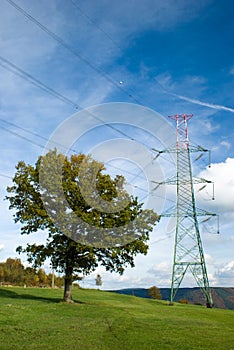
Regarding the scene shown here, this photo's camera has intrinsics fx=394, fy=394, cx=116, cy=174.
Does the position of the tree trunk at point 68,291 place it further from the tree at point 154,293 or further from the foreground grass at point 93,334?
the tree at point 154,293

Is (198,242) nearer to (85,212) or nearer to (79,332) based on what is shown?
(85,212)

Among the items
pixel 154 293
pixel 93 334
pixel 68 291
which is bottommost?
pixel 154 293

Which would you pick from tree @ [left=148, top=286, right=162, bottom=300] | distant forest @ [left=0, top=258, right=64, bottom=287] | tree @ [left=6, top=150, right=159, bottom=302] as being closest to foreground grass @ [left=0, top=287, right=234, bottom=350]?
tree @ [left=6, top=150, right=159, bottom=302]

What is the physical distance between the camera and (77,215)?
34.0 metres

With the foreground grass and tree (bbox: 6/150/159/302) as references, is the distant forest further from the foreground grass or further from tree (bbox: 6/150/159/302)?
the foreground grass

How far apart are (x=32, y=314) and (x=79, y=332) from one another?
25.7 ft

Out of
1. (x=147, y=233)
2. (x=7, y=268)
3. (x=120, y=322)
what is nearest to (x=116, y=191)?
(x=147, y=233)

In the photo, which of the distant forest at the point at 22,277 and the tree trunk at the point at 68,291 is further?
the distant forest at the point at 22,277

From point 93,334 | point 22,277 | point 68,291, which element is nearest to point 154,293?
point 22,277

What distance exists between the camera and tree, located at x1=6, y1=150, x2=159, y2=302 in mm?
34312

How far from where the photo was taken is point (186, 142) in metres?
50.6

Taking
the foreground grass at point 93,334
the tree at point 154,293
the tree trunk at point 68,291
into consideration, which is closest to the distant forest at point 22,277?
the tree at point 154,293

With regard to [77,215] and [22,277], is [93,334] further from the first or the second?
[22,277]

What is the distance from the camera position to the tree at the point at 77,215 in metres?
34.3
